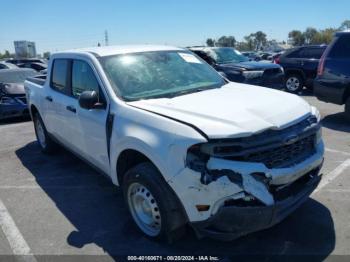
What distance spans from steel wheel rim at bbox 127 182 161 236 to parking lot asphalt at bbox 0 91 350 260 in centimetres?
13

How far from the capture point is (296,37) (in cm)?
10650

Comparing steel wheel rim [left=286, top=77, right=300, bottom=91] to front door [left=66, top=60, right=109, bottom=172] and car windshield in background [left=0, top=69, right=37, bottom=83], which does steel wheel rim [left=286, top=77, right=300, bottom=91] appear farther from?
front door [left=66, top=60, right=109, bottom=172]

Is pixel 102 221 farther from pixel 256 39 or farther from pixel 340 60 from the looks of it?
pixel 256 39

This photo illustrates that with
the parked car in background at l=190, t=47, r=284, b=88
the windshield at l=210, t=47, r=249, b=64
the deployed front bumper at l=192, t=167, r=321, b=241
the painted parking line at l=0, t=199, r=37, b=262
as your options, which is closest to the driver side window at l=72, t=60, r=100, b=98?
Result: the painted parking line at l=0, t=199, r=37, b=262

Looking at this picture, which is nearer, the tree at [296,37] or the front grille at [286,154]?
the front grille at [286,154]

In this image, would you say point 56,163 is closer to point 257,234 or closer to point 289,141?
point 257,234

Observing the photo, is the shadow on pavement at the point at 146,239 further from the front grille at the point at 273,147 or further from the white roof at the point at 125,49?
the white roof at the point at 125,49

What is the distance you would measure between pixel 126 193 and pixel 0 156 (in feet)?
13.9

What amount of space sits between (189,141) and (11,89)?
8940mm

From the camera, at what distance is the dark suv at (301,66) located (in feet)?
42.1

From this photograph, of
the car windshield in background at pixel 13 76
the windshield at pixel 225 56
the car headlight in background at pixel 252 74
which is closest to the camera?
the car headlight in background at pixel 252 74

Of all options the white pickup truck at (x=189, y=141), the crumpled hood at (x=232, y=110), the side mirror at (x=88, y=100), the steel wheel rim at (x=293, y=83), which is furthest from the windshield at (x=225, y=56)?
the side mirror at (x=88, y=100)

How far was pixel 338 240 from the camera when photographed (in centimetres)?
340

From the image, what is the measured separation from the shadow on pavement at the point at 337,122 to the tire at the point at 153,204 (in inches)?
204
